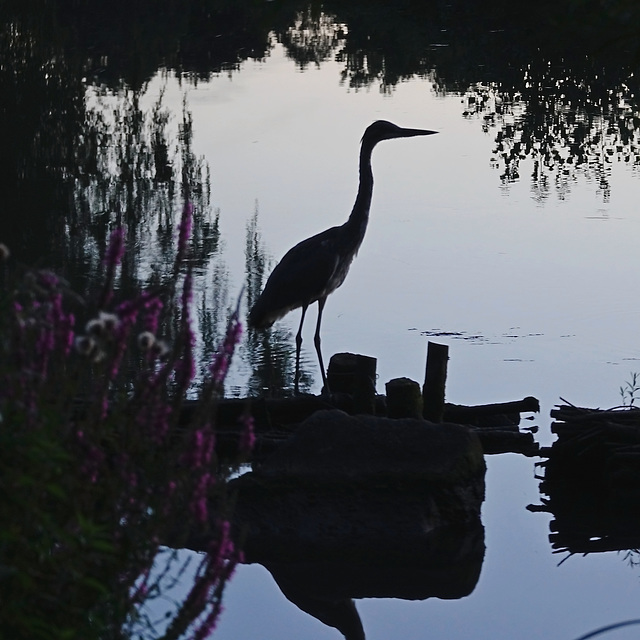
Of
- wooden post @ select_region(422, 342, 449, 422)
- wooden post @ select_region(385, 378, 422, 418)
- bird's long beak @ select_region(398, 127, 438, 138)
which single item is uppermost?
bird's long beak @ select_region(398, 127, 438, 138)

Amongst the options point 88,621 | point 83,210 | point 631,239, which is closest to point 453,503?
point 88,621

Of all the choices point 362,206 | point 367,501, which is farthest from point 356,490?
point 362,206

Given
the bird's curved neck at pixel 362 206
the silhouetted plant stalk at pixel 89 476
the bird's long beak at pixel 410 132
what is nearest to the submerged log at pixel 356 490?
the bird's curved neck at pixel 362 206

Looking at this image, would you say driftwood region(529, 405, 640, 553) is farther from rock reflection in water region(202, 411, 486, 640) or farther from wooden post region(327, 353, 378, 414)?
wooden post region(327, 353, 378, 414)

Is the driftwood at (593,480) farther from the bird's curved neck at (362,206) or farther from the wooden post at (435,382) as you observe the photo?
the bird's curved neck at (362,206)

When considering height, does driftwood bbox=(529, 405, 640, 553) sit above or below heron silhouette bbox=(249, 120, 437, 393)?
below

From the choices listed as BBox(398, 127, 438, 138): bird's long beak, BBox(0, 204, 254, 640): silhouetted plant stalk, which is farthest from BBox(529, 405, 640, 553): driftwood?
BBox(0, 204, 254, 640): silhouetted plant stalk

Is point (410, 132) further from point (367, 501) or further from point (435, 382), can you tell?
point (367, 501)

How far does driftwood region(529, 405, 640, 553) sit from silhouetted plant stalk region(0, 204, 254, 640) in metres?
3.53

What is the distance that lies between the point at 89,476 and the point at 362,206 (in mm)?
6490

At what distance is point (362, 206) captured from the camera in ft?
31.7

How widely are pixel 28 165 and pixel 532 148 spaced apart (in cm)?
590

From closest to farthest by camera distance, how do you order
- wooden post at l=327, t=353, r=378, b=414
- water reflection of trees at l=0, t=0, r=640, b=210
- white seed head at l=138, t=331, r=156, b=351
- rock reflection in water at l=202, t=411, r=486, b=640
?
white seed head at l=138, t=331, r=156, b=351 → rock reflection in water at l=202, t=411, r=486, b=640 → wooden post at l=327, t=353, r=378, b=414 → water reflection of trees at l=0, t=0, r=640, b=210

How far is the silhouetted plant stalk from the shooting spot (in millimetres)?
2947
